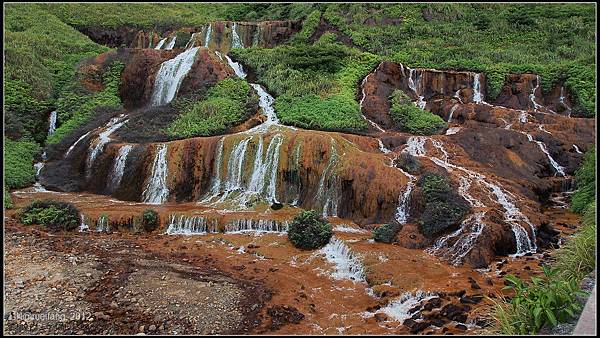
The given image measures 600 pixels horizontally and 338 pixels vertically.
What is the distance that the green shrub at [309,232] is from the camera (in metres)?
12.5

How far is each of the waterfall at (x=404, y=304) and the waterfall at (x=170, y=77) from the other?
62.9 feet

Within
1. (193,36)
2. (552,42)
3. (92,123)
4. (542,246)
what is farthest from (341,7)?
(542,246)

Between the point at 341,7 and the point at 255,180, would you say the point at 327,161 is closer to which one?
the point at 255,180

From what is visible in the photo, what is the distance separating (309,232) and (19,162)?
14735mm

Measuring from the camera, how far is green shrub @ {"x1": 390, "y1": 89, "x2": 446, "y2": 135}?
825 inches

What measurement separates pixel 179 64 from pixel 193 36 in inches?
330

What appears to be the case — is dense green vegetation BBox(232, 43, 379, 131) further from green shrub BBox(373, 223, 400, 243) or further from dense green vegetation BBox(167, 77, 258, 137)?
green shrub BBox(373, 223, 400, 243)

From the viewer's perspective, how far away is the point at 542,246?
1202 centimetres

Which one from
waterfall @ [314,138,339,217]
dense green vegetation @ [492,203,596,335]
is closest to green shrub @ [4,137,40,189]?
waterfall @ [314,138,339,217]

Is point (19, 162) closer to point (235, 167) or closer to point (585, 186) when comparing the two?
point (235, 167)

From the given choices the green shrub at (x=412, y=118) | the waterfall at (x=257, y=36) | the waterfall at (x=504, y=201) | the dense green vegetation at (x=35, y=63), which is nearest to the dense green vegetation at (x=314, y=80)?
the green shrub at (x=412, y=118)

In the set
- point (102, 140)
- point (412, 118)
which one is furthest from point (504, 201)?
point (102, 140)

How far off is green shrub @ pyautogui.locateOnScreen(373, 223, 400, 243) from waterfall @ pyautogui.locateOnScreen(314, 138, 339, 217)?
9.11ft

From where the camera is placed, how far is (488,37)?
3272 centimetres
